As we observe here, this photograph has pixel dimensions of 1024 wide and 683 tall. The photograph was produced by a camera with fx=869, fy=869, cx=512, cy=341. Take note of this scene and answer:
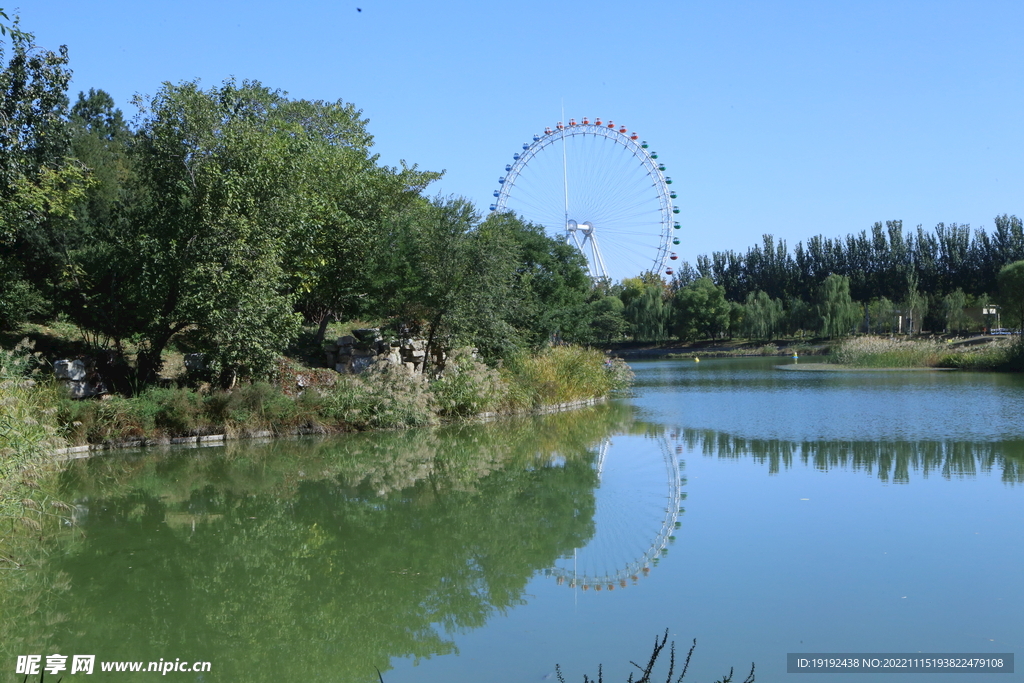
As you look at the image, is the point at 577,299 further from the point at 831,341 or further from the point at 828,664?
the point at 831,341

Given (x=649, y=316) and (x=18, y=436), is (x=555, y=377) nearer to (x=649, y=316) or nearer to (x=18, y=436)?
(x=18, y=436)

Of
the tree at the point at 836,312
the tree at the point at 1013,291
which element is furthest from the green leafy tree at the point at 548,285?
the tree at the point at 836,312

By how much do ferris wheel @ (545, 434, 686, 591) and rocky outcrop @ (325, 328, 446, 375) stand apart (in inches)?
253

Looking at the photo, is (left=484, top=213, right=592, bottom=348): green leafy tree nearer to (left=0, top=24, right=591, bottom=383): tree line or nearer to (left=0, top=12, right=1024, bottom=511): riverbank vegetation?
(left=0, top=12, right=1024, bottom=511): riverbank vegetation

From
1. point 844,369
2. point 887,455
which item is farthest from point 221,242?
point 844,369

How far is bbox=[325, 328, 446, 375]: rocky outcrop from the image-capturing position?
18.5m

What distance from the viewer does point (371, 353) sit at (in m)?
18.8

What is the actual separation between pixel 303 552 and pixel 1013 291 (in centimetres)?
4743

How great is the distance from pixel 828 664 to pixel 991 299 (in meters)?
61.2

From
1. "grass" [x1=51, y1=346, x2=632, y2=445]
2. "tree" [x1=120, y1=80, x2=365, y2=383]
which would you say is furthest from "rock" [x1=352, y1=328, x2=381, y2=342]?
"tree" [x1=120, y1=80, x2=365, y2=383]

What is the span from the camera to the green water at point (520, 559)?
16.9 ft

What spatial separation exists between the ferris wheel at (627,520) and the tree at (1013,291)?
1552 inches

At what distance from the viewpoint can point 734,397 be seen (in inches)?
924

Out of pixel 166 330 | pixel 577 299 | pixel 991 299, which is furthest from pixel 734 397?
pixel 991 299
